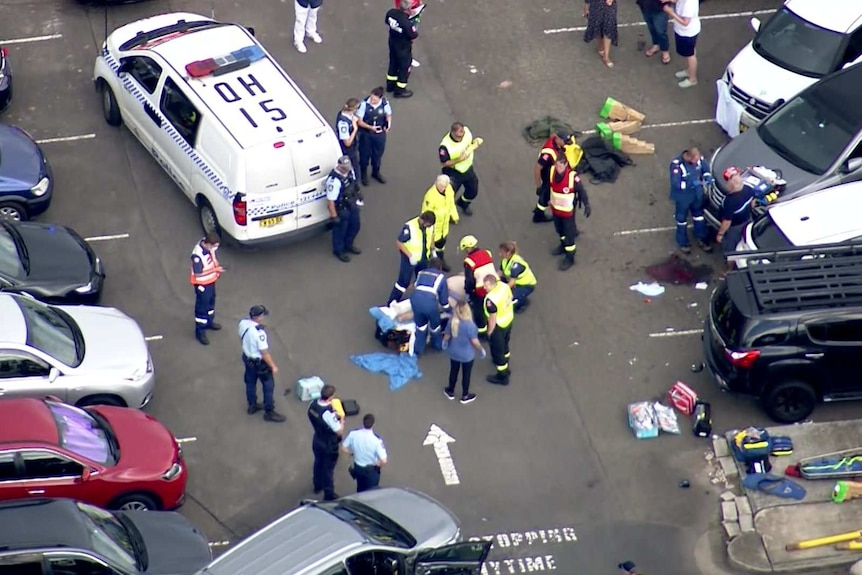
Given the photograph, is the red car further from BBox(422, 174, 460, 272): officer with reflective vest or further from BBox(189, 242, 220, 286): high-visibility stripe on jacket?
BBox(422, 174, 460, 272): officer with reflective vest

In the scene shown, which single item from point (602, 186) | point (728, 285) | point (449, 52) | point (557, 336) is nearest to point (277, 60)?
point (449, 52)

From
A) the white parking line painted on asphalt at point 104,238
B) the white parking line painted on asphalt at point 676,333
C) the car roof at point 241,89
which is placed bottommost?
the white parking line painted on asphalt at point 676,333

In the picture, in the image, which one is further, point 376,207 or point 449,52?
point 449,52

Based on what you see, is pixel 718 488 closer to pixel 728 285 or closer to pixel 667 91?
pixel 728 285

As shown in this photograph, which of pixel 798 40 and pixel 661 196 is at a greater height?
pixel 798 40

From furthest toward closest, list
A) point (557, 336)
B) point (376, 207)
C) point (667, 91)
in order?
1. point (667, 91)
2. point (376, 207)
3. point (557, 336)

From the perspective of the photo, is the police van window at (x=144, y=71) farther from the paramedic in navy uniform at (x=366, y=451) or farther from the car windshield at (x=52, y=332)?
the paramedic in navy uniform at (x=366, y=451)

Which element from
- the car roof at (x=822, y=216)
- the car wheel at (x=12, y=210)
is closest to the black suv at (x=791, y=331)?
the car roof at (x=822, y=216)
